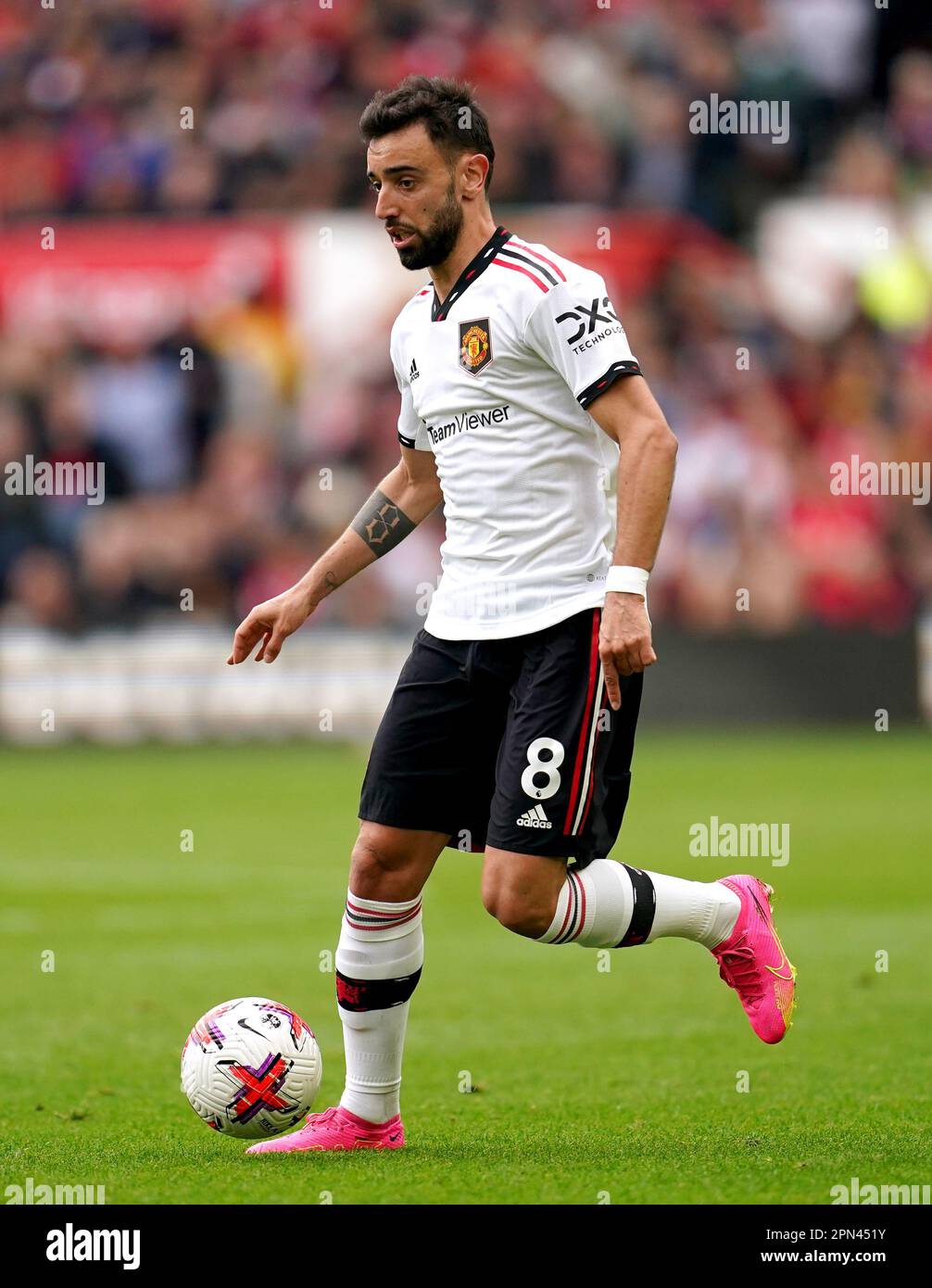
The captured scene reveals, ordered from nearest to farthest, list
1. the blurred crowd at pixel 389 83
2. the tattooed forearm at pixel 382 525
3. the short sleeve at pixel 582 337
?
the short sleeve at pixel 582 337 → the tattooed forearm at pixel 382 525 → the blurred crowd at pixel 389 83

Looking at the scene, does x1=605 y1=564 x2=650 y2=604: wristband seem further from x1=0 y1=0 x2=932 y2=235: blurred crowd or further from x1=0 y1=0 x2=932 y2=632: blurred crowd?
x1=0 y1=0 x2=932 y2=235: blurred crowd

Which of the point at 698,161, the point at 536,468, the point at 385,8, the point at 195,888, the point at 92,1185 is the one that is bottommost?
the point at 195,888

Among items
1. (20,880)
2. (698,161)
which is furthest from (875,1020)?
(698,161)

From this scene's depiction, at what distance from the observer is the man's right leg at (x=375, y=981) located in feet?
17.4

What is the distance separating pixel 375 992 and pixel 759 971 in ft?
3.29

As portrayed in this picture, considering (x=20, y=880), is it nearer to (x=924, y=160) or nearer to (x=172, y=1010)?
(x=172, y=1010)

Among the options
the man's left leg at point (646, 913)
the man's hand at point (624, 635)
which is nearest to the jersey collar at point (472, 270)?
the man's hand at point (624, 635)

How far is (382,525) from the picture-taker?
5812 mm

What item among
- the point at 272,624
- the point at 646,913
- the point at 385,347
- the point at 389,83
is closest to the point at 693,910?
the point at 646,913

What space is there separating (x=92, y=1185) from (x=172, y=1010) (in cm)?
278

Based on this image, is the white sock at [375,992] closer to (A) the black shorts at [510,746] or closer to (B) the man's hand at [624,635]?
(A) the black shorts at [510,746]

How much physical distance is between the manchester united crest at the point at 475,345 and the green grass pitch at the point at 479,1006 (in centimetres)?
196

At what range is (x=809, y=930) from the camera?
30.0 ft
